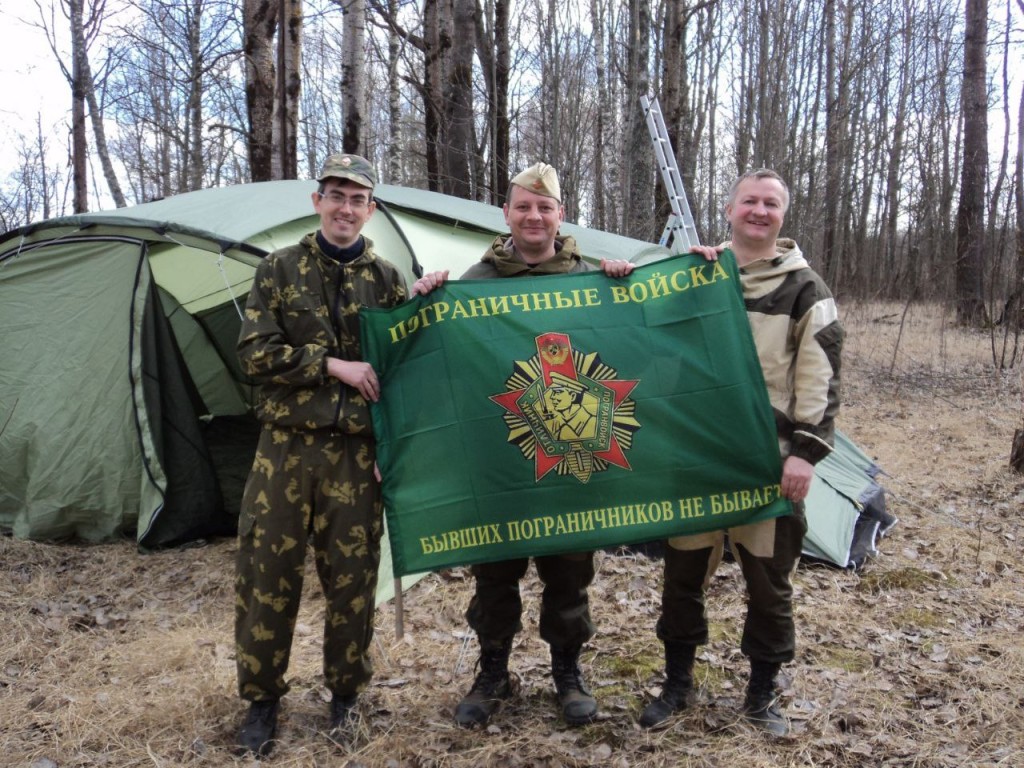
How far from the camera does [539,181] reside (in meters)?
2.83

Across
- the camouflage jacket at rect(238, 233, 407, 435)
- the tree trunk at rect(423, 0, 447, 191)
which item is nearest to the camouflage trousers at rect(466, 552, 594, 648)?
the camouflage jacket at rect(238, 233, 407, 435)

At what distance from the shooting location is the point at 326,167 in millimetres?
2848

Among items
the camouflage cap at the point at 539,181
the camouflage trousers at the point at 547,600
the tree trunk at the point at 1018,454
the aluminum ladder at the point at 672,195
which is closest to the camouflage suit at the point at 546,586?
the camouflage trousers at the point at 547,600

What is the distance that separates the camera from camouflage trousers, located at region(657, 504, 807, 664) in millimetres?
2863

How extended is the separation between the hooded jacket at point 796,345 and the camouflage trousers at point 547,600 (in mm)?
869

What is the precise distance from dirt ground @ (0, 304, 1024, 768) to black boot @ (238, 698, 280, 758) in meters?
0.05

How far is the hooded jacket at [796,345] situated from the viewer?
275cm

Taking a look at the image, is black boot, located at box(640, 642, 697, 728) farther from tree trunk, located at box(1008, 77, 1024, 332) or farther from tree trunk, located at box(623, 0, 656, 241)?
tree trunk, located at box(1008, 77, 1024, 332)

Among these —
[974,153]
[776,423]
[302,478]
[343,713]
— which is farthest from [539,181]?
[974,153]

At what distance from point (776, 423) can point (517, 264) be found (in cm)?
109

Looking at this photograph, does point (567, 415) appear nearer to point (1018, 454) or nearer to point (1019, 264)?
point (1018, 454)

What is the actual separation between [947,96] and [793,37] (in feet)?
23.6

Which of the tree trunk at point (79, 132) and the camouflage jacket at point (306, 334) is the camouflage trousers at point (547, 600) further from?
the tree trunk at point (79, 132)

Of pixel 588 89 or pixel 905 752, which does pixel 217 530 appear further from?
pixel 588 89
